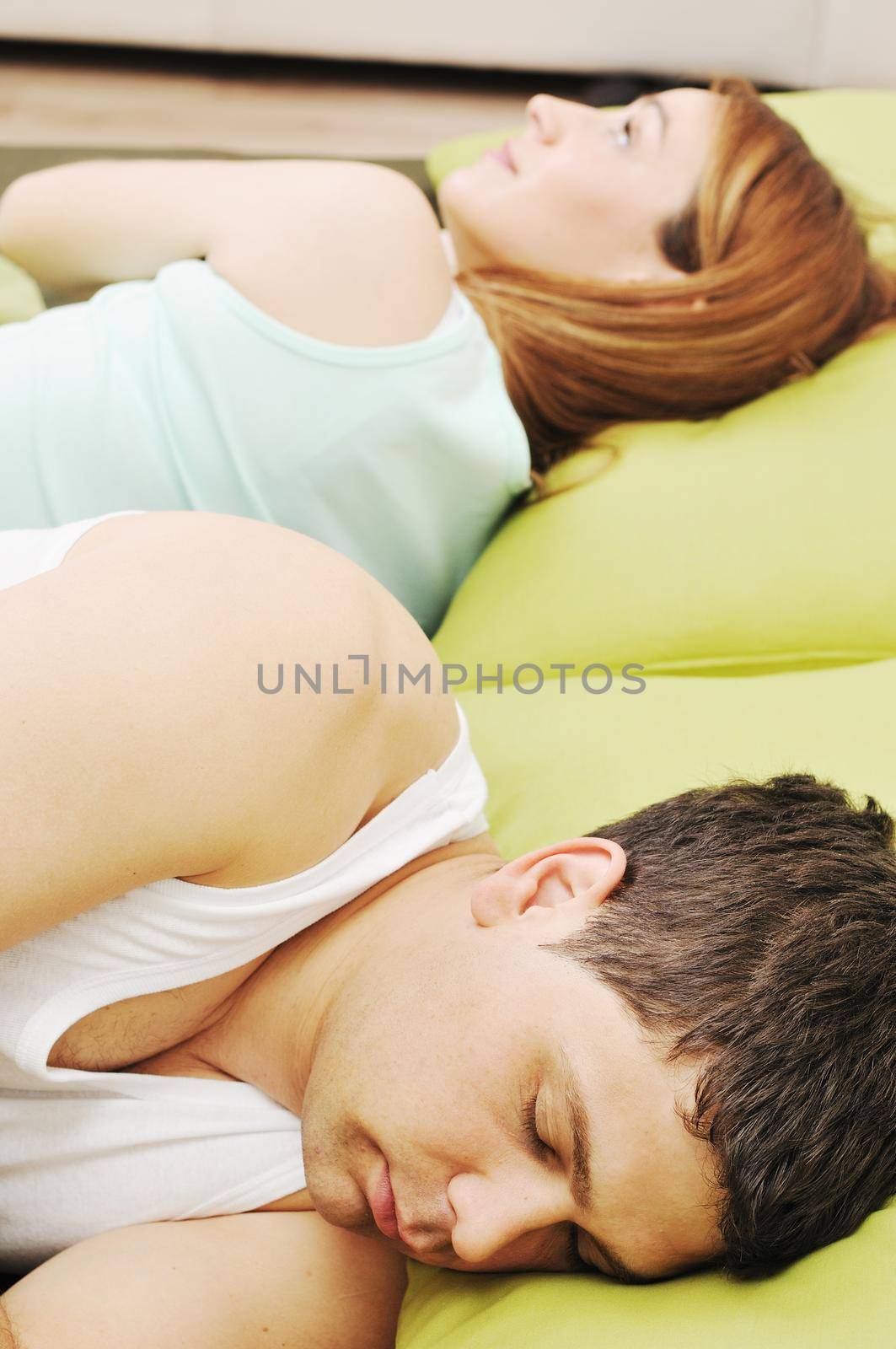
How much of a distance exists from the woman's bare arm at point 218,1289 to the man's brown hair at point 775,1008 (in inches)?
11.2

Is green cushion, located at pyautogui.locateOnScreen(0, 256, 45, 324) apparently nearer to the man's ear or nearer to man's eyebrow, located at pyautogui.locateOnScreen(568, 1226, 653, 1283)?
the man's ear

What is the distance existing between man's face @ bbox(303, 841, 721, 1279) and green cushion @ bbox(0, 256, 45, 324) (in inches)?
37.9

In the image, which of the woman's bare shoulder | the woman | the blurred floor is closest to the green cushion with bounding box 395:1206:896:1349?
the woman

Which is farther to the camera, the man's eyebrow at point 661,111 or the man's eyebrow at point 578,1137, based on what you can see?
the man's eyebrow at point 661,111

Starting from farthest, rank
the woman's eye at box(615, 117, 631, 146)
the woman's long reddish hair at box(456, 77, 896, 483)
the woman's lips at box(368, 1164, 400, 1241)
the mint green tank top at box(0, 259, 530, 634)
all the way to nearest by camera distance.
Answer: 1. the woman's eye at box(615, 117, 631, 146)
2. the woman's long reddish hair at box(456, 77, 896, 483)
3. the mint green tank top at box(0, 259, 530, 634)
4. the woman's lips at box(368, 1164, 400, 1241)

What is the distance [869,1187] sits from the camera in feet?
2.26

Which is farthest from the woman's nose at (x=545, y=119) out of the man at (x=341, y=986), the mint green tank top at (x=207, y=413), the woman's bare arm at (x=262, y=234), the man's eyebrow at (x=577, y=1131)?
the man's eyebrow at (x=577, y=1131)

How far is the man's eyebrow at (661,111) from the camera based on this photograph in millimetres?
1484

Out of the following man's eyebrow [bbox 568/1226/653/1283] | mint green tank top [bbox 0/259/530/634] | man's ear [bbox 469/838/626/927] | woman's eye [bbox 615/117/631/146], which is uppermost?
woman's eye [bbox 615/117/631/146]

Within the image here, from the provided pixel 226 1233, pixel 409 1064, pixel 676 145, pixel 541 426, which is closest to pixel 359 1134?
pixel 409 1064

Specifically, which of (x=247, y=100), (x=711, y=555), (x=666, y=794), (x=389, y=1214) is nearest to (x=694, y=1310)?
(x=389, y=1214)

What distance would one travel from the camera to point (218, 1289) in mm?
806

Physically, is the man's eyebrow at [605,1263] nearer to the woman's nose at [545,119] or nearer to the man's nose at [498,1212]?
the man's nose at [498,1212]

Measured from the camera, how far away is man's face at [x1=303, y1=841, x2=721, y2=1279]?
0.67 m
